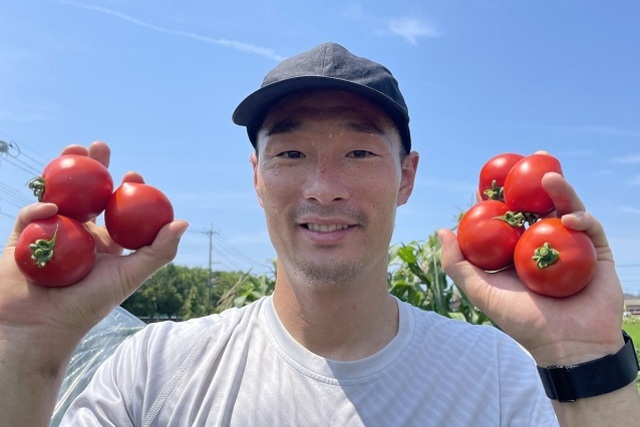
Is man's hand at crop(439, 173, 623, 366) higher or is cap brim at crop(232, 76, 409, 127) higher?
cap brim at crop(232, 76, 409, 127)

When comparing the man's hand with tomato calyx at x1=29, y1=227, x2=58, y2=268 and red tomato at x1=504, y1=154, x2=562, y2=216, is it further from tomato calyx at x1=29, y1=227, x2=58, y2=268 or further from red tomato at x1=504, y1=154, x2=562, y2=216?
tomato calyx at x1=29, y1=227, x2=58, y2=268

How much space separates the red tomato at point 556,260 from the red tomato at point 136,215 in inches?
54.3

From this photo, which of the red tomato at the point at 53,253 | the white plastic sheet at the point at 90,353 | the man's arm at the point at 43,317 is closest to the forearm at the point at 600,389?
the man's arm at the point at 43,317

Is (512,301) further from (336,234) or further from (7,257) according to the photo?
(7,257)

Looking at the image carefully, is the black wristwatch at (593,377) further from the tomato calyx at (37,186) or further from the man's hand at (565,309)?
the tomato calyx at (37,186)

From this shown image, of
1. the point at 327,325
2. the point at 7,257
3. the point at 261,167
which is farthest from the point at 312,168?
the point at 7,257

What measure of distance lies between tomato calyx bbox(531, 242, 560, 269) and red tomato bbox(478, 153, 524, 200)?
468mm

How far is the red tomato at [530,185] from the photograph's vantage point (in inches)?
88.1

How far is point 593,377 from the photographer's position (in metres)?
2.02

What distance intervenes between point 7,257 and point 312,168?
48.6 inches

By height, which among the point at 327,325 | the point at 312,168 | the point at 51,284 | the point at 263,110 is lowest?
the point at 327,325

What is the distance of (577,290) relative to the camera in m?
2.13

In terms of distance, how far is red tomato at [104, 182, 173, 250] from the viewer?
2.35 meters

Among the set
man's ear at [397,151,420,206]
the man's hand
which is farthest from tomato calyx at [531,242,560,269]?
man's ear at [397,151,420,206]
